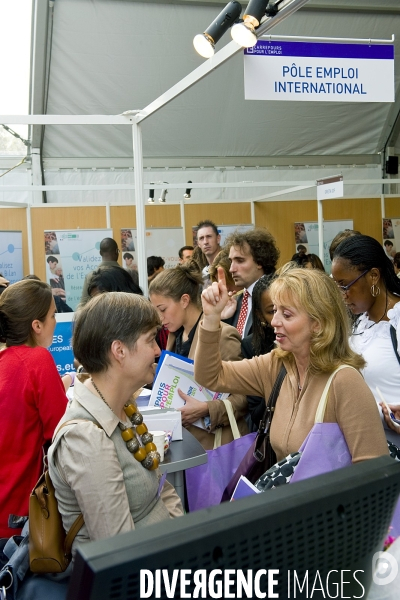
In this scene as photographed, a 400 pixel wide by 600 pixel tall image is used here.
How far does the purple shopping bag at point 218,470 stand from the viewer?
8.07 feet

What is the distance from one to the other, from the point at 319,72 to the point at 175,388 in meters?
1.80

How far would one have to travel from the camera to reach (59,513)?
152 centimetres

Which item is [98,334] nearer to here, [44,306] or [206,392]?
[44,306]

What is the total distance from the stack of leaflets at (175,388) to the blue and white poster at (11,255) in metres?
6.11

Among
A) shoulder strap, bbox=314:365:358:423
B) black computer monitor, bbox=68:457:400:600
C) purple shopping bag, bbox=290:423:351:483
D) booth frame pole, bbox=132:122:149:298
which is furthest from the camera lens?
booth frame pole, bbox=132:122:149:298

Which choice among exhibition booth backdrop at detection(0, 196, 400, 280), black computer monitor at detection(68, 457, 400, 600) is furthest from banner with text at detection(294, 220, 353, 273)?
black computer monitor at detection(68, 457, 400, 600)

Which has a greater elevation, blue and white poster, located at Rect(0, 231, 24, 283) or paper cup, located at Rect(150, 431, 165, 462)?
blue and white poster, located at Rect(0, 231, 24, 283)

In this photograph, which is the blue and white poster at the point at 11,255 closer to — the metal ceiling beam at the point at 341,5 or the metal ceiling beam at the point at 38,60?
the metal ceiling beam at the point at 38,60

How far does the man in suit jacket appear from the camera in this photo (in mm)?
3600

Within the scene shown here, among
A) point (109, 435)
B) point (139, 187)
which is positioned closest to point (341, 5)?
point (139, 187)

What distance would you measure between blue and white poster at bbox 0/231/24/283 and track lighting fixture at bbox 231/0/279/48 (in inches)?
242

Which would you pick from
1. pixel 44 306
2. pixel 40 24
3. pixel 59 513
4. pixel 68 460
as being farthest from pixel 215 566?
pixel 40 24

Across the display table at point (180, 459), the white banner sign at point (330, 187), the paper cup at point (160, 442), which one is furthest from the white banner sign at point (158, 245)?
the paper cup at point (160, 442)

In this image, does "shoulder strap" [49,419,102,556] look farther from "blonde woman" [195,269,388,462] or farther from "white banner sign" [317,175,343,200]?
"white banner sign" [317,175,343,200]
